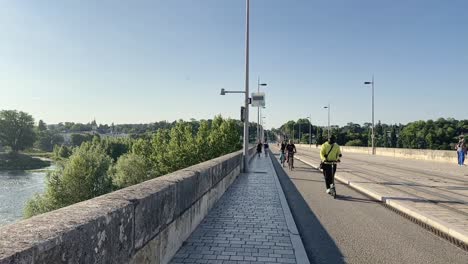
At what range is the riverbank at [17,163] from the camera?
11912 cm

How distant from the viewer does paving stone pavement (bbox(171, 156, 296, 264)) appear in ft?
17.9

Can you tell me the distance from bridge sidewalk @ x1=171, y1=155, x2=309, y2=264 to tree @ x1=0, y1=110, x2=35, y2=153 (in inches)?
5485

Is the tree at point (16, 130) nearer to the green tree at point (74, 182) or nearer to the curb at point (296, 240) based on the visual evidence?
the green tree at point (74, 182)

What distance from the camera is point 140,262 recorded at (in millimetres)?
3959

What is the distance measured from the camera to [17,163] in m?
121

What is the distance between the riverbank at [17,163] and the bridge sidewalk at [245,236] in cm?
12629

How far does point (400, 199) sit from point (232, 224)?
5622mm

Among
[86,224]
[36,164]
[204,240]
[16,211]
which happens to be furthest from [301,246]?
[36,164]

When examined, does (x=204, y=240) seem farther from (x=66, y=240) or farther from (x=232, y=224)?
(x=66, y=240)

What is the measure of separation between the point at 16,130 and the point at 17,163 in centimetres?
1584

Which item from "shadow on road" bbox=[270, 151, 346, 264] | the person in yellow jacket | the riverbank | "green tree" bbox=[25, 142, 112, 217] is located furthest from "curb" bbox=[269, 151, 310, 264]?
the riverbank

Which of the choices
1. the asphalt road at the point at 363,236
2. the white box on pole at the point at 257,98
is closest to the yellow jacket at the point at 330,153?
the asphalt road at the point at 363,236

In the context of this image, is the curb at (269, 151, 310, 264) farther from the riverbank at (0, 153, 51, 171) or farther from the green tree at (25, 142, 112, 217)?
the riverbank at (0, 153, 51, 171)

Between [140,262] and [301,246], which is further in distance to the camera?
[301,246]
